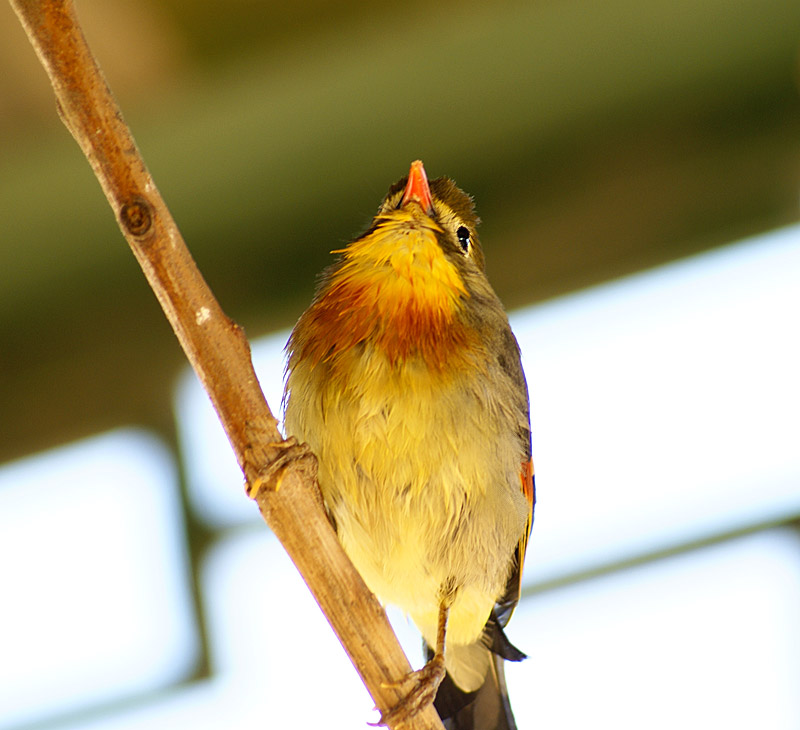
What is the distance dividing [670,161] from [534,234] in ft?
1.84

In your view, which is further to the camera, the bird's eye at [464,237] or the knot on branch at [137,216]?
the bird's eye at [464,237]

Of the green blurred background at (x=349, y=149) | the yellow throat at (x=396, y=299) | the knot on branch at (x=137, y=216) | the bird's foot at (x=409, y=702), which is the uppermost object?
the green blurred background at (x=349, y=149)

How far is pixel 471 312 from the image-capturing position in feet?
5.54

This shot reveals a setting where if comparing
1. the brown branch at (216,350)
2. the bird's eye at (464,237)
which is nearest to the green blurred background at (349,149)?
the bird's eye at (464,237)

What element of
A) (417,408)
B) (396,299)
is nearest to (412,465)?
(417,408)

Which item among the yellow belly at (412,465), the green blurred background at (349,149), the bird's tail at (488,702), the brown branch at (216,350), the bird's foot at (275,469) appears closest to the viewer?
the brown branch at (216,350)

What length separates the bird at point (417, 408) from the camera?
1.57 metres

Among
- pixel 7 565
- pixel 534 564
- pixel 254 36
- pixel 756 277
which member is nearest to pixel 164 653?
pixel 7 565

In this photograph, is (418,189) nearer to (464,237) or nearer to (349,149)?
(464,237)

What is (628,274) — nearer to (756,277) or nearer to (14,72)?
(756,277)

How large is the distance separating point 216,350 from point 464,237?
695mm

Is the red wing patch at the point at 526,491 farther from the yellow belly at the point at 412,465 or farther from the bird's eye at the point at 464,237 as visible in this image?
the bird's eye at the point at 464,237

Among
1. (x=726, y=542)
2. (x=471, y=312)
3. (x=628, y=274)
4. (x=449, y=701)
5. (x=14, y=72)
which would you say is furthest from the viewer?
(x=628, y=274)

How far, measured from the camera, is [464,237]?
5.97 ft
